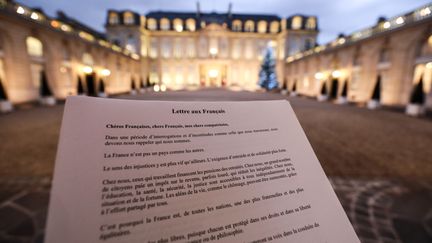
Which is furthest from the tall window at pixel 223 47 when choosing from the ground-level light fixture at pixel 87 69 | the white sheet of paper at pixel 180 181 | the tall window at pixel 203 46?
the white sheet of paper at pixel 180 181

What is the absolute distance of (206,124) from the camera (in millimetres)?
1251

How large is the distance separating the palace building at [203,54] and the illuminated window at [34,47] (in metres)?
0.08

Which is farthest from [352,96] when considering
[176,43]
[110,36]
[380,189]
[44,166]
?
[110,36]

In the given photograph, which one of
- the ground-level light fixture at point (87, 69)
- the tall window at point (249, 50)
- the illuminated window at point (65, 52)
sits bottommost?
the ground-level light fixture at point (87, 69)

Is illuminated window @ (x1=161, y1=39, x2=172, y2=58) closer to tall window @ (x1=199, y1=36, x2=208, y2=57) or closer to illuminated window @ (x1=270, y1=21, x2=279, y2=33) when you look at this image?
tall window @ (x1=199, y1=36, x2=208, y2=57)

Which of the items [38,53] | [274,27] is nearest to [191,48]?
[274,27]

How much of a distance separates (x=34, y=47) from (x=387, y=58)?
28378mm

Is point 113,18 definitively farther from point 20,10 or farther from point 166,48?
point 20,10

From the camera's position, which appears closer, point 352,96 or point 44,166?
point 44,166

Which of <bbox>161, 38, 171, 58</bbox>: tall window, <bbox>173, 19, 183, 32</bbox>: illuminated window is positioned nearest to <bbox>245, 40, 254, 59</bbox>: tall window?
<bbox>173, 19, 183, 32</bbox>: illuminated window

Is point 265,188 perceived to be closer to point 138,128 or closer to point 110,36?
point 138,128

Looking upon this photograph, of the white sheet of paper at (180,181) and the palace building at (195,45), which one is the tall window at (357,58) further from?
the white sheet of paper at (180,181)

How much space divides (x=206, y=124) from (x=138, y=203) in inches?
21.6

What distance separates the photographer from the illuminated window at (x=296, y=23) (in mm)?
41906
